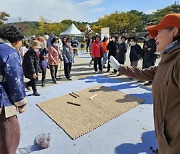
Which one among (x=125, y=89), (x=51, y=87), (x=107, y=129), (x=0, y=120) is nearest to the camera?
(x=0, y=120)

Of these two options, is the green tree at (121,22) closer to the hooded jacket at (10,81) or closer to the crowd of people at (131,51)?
the crowd of people at (131,51)

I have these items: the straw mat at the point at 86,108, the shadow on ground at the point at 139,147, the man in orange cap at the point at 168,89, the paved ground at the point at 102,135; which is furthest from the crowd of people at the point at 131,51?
the man in orange cap at the point at 168,89

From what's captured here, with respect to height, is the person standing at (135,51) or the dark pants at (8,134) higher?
the person standing at (135,51)

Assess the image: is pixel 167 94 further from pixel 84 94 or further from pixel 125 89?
pixel 125 89

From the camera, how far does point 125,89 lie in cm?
633

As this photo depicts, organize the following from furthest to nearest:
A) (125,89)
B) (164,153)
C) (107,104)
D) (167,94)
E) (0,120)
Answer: (125,89) → (107,104) → (0,120) → (164,153) → (167,94)

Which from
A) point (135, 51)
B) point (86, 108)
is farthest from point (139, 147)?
point (135, 51)

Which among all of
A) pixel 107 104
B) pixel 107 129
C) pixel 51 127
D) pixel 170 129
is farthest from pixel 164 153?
pixel 107 104

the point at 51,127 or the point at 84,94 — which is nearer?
the point at 51,127

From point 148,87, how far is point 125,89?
31.6 inches

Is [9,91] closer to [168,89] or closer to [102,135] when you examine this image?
[168,89]

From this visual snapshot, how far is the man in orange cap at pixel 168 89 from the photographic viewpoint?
1.43m

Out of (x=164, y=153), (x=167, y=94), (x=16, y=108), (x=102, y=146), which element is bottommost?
(x=102, y=146)

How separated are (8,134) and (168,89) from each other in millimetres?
1843
